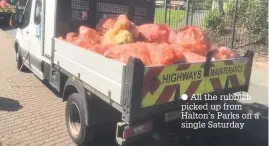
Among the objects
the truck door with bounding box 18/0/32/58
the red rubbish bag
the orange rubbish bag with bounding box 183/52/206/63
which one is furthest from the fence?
the red rubbish bag

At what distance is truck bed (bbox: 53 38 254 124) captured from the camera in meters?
3.03

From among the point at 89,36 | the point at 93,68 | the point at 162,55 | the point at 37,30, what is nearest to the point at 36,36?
the point at 37,30

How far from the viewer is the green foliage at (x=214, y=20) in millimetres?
11773

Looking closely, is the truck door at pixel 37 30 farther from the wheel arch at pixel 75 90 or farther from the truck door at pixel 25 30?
the wheel arch at pixel 75 90

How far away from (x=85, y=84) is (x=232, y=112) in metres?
2.98

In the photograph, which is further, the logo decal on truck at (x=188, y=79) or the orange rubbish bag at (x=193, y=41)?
the orange rubbish bag at (x=193, y=41)

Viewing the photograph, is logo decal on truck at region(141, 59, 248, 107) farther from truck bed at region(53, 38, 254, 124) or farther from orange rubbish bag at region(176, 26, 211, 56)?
orange rubbish bag at region(176, 26, 211, 56)

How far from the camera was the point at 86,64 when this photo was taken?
380cm

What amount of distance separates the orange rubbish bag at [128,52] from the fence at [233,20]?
6.90 meters

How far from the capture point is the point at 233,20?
10.6 meters

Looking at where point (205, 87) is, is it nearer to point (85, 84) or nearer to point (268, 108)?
point (85, 84)

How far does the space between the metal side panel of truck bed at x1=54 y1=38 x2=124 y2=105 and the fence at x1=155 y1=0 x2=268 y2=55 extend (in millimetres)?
6473

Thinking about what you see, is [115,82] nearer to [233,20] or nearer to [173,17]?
[233,20]

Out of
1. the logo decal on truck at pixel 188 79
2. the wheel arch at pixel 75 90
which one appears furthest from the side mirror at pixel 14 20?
the logo decal on truck at pixel 188 79
